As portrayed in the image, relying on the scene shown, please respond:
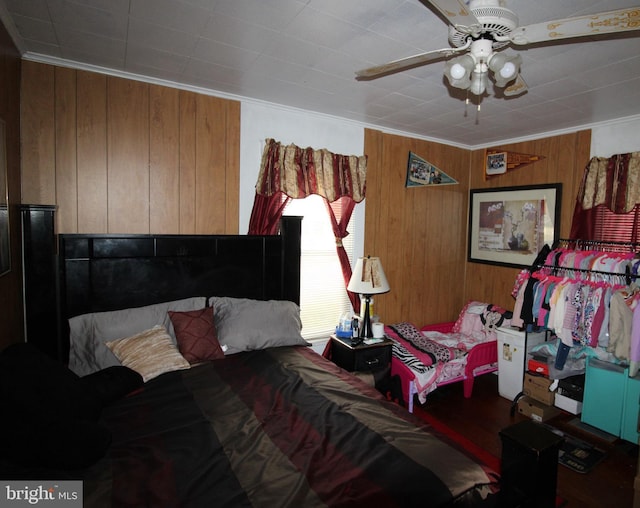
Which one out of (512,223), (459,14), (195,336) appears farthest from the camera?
(512,223)

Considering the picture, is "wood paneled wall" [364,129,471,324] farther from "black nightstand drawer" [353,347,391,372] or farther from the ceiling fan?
the ceiling fan

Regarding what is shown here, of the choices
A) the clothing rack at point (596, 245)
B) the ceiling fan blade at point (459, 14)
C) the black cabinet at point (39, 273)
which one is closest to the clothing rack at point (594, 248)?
the clothing rack at point (596, 245)

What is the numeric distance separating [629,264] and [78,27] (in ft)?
13.6

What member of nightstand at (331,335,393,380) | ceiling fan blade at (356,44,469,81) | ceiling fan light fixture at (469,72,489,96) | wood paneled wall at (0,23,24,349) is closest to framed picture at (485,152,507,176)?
nightstand at (331,335,393,380)

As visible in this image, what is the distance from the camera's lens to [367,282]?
11.2ft

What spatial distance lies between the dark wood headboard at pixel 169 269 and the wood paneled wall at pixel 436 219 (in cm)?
110

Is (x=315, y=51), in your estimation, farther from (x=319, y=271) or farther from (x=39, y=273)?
(x=39, y=273)

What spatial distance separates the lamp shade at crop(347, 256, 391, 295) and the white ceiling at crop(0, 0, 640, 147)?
1.39 metres

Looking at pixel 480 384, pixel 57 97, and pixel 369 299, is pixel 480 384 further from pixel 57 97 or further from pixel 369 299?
pixel 57 97

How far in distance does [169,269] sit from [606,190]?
3868mm

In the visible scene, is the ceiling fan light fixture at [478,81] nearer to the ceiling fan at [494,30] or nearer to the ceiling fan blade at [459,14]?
the ceiling fan at [494,30]

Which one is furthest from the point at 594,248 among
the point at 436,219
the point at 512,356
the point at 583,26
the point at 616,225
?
the point at 583,26

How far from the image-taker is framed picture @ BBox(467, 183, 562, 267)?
12.8 feet

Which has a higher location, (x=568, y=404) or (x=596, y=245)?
(x=596, y=245)
